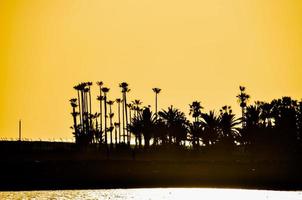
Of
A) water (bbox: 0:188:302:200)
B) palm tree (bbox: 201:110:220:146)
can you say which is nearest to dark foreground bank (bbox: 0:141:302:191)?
water (bbox: 0:188:302:200)

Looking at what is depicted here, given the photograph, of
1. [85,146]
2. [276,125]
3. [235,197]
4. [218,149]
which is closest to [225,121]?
[218,149]

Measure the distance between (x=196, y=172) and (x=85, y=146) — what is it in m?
62.5

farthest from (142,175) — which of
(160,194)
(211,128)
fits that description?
(211,128)

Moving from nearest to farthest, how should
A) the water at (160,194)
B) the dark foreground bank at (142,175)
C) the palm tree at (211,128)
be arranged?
the water at (160,194)
the dark foreground bank at (142,175)
the palm tree at (211,128)

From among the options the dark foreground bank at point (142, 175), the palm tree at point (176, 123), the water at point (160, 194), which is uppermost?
the palm tree at point (176, 123)

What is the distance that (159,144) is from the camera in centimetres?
17012

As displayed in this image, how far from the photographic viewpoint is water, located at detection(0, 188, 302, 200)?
79.9 metres

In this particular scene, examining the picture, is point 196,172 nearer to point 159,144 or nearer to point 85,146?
point 85,146

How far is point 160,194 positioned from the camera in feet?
291

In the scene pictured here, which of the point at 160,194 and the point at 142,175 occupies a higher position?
the point at 142,175

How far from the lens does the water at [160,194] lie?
79938mm

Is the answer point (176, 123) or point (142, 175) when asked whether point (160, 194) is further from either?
point (176, 123)

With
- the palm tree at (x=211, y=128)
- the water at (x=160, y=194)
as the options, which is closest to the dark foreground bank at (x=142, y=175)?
the water at (x=160, y=194)

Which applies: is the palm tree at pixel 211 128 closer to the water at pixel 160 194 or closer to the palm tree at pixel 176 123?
the palm tree at pixel 176 123
